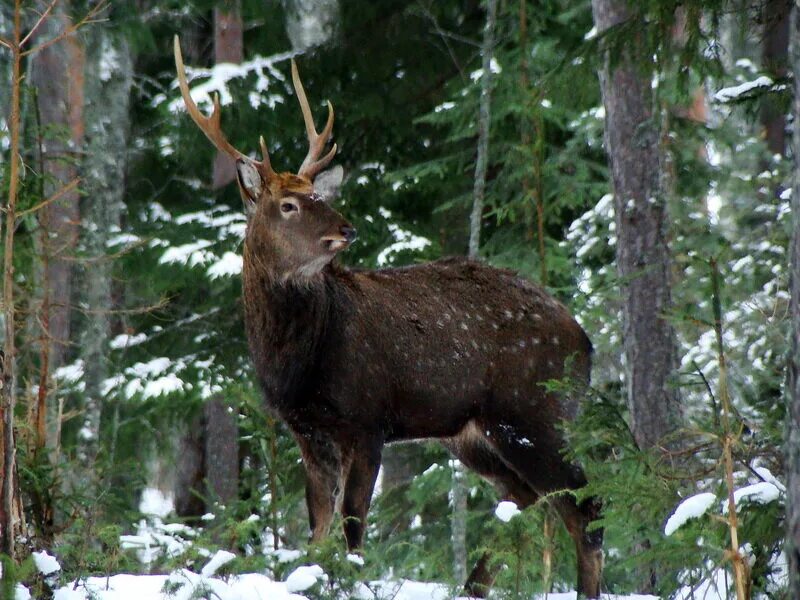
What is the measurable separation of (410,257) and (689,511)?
7.87m

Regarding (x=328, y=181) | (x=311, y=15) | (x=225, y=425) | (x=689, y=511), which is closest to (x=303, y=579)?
(x=689, y=511)

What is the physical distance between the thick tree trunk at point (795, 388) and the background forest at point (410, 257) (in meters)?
0.02

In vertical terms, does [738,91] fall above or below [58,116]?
below

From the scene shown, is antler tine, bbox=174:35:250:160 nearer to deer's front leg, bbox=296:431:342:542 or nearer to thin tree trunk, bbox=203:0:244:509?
deer's front leg, bbox=296:431:342:542

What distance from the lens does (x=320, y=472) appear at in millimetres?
6648

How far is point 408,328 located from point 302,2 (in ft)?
25.3

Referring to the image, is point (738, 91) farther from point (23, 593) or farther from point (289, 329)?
point (23, 593)

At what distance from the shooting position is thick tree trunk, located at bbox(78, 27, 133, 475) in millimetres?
10281

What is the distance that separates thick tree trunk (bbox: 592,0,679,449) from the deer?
1011 millimetres

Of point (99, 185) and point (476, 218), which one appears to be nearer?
point (476, 218)

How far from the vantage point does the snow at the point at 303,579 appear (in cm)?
445

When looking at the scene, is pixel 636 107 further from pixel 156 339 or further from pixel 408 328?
pixel 156 339

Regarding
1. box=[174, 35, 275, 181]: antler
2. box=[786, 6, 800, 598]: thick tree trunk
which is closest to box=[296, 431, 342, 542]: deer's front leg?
box=[174, 35, 275, 181]: antler

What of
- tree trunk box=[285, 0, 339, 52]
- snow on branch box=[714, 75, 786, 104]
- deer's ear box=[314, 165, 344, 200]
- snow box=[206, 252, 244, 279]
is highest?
tree trunk box=[285, 0, 339, 52]
